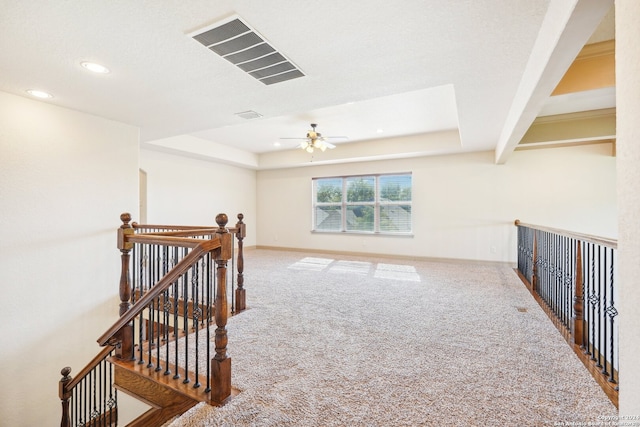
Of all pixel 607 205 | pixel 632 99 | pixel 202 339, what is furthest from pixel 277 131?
pixel 607 205

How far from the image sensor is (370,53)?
2.13 metres

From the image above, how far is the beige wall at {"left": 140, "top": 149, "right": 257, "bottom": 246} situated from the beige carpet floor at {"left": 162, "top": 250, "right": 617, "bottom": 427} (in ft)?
10.8

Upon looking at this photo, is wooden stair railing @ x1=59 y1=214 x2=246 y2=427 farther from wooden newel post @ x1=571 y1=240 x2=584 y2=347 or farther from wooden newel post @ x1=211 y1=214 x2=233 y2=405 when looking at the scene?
wooden newel post @ x1=571 y1=240 x2=584 y2=347

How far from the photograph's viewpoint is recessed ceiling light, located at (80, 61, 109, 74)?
2295mm

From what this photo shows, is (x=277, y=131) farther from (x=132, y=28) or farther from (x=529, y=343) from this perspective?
(x=529, y=343)

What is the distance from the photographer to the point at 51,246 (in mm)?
3111

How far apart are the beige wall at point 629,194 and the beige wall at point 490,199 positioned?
5210 mm

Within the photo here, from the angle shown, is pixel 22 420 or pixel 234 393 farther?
pixel 22 420

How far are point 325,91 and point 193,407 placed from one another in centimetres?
286

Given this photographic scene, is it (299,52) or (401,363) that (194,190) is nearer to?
(299,52)

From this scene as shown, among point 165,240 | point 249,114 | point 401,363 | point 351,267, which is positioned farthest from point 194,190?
point 401,363

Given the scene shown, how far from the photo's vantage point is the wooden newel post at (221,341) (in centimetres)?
169

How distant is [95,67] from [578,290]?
458 centimetres

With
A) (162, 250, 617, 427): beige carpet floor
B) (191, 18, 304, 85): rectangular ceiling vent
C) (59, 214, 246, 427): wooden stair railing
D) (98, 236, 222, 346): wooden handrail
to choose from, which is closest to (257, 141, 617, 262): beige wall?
(162, 250, 617, 427): beige carpet floor
